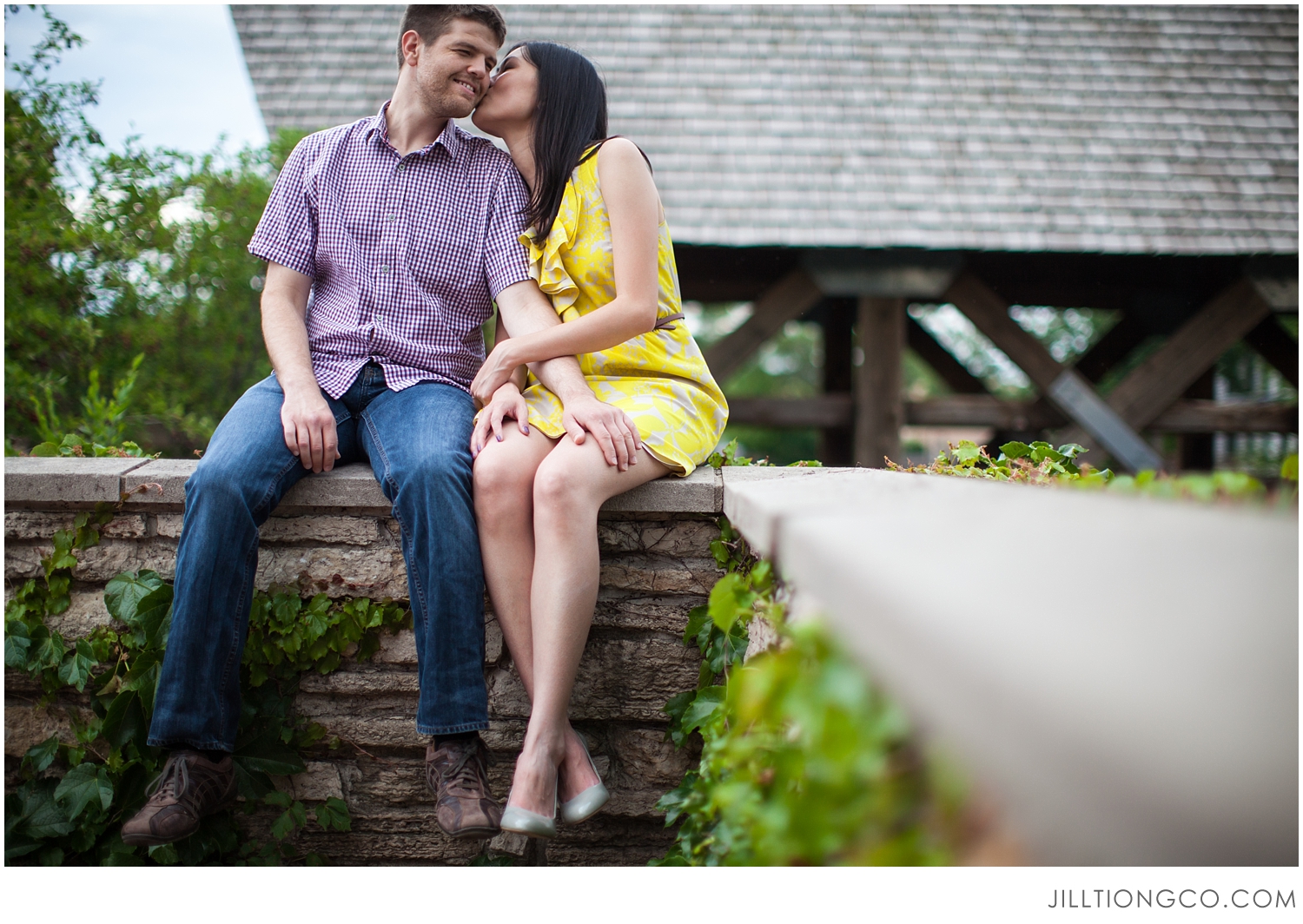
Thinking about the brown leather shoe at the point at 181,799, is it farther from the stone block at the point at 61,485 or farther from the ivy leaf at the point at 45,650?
the stone block at the point at 61,485

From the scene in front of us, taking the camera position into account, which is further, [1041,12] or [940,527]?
[1041,12]

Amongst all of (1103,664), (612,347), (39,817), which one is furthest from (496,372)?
(1103,664)

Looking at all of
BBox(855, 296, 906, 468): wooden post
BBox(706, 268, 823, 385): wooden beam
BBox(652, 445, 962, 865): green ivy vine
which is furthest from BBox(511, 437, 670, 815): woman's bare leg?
BBox(855, 296, 906, 468): wooden post

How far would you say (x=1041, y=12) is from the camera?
563cm

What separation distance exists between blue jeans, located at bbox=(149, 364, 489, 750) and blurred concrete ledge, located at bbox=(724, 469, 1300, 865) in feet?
3.20

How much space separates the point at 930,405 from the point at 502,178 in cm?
377

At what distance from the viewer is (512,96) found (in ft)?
6.31

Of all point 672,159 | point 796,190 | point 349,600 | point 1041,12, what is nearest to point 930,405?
point 796,190

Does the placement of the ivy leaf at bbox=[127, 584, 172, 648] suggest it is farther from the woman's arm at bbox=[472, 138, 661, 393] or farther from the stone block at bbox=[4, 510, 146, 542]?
the woman's arm at bbox=[472, 138, 661, 393]

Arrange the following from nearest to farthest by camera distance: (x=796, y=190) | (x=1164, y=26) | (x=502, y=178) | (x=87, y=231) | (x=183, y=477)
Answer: (x=183, y=477), (x=502, y=178), (x=87, y=231), (x=796, y=190), (x=1164, y=26)

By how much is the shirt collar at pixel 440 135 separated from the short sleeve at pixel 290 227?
174mm

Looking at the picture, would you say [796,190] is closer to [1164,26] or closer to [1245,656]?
[1164,26]

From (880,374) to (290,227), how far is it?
357 cm

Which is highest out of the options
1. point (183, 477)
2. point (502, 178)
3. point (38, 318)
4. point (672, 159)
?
point (672, 159)
